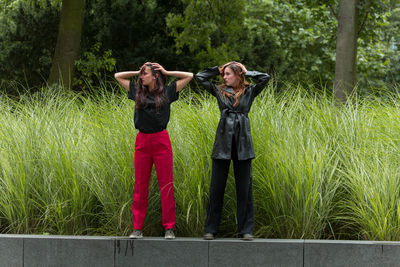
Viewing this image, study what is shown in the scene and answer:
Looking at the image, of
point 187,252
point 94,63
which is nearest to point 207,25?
point 94,63

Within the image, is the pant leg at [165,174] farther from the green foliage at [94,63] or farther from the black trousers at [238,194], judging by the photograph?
the green foliage at [94,63]

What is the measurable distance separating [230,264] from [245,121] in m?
1.28

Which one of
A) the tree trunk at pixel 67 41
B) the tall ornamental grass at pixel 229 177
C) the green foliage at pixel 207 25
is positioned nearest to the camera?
the tall ornamental grass at pixel 229 177

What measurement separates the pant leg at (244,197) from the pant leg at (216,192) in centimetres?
12

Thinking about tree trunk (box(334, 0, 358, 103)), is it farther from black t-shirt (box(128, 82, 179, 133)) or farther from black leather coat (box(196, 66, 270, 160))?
black t-shirt (box(128, 82, 179, 133))

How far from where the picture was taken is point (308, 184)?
17.1ft

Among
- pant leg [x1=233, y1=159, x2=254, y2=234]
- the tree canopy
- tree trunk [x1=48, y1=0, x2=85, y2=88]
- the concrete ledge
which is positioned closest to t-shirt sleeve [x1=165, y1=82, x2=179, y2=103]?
pant leg [x1=233, y1=159, x2=254, y2=234]

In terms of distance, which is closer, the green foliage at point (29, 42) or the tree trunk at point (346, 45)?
the tree trunk at point (346, 45)

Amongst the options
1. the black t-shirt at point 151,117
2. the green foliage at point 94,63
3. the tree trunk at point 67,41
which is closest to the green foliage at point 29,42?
the green foliage at point 94,63

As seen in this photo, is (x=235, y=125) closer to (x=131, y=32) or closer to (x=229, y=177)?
(x=229, y=177)

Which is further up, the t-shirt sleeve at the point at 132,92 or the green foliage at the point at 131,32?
the green foliage at the point at 131,32

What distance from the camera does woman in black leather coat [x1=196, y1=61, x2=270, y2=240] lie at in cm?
500

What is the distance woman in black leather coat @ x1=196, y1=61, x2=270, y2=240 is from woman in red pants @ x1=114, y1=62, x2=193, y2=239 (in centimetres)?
38

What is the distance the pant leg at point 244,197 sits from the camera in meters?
5.05
